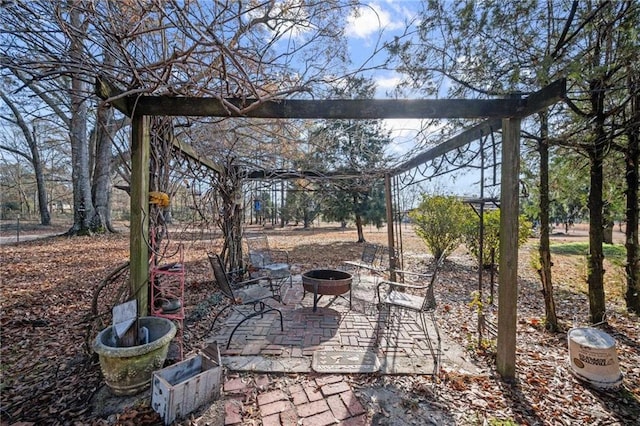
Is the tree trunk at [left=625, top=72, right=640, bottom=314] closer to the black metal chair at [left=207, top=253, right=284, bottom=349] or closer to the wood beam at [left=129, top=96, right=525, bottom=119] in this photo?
the wood beam at [left=129, top=96, right=525, bottom=119]

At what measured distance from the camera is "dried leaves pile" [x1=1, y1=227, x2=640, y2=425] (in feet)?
6.74

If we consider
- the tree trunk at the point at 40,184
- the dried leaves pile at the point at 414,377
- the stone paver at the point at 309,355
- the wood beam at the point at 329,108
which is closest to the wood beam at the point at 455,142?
the wood beam at the point at 329,108

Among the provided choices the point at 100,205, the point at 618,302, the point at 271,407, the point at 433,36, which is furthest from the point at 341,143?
the point at 100,205

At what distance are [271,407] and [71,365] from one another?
6.36ft

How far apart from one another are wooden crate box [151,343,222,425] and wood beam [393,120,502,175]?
3.25 meters

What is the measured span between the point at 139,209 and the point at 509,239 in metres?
3.35

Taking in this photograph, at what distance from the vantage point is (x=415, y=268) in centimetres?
714

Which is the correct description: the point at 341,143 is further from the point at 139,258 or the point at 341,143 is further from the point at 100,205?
the point at 100,205

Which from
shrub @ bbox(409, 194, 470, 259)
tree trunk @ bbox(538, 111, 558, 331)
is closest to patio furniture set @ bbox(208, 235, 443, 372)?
tree trunk @ bbox(538, 111, 558, 331)

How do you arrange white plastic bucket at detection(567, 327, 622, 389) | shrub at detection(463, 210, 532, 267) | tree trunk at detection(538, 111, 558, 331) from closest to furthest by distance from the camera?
white plastic bucket at detection(567, 327, 622, 389), tree trunk at detection(538, 111, 558, 331), shrub at detection(463, 210, 532, 267)

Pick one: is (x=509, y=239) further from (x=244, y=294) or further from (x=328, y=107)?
(x=244, y=294)

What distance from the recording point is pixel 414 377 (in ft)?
8.16

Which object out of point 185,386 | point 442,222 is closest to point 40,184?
point 185,386

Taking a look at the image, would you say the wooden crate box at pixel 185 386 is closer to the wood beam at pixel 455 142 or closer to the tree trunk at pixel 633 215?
the wood beam at pixel 455 142
